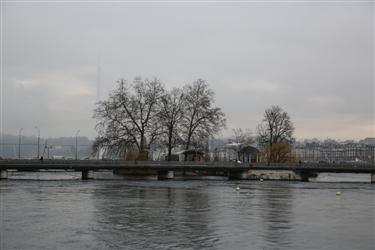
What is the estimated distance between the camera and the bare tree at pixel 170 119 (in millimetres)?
96562

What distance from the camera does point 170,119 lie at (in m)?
96.9

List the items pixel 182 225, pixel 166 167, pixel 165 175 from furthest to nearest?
pixel 165 175 → pixel 166 167 → pixel 182 225

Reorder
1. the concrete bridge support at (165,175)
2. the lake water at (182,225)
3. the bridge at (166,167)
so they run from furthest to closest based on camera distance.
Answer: the concrete bridge support at (165,175) < the bridge at (166,167) < the lake water at (182,225)

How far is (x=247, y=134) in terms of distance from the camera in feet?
465

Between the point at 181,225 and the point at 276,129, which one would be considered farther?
the point at 276,129

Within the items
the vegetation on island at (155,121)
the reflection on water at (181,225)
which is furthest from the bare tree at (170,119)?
the reflection on water at (181,225)

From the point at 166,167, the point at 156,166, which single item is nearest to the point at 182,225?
the point at 166,167

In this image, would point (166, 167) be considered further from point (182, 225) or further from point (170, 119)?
point (182, 225)

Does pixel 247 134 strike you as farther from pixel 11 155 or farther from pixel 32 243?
pixel 32 243

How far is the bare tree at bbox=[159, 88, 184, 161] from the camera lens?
96.6 m

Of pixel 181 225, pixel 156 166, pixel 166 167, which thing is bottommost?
pixel 181 225

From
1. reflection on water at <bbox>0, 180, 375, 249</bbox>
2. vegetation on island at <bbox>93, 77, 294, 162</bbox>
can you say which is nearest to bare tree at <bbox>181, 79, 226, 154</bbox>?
vegetation on island at <bbox>93, 77, 294, 162</bbox>

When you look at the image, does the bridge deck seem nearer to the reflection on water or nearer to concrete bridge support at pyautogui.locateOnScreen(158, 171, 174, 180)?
concrete bridge support at pyautogui.locateOnScreen(158, 171, 174, 180)

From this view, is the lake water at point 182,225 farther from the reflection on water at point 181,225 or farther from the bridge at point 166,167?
the bridge at point 166,167
